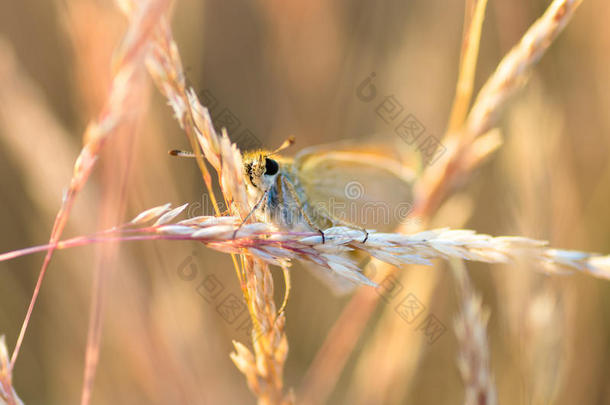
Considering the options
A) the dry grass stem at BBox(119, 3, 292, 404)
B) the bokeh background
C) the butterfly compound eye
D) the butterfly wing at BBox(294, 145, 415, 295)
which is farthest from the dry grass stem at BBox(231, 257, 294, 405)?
the butterfly wing at BBox(294, 145, 415, 295)

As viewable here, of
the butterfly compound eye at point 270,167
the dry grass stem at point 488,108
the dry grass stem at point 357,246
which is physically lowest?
the dry grass stem at point 357,246

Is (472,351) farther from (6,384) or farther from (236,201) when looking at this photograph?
(6,384)

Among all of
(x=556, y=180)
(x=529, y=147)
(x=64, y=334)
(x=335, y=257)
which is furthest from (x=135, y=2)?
(x=64, y=334)

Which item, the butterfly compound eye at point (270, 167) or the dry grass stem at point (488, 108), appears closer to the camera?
the dry grass stem at point (488, 108)

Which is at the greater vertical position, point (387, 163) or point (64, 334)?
point (387, 163)

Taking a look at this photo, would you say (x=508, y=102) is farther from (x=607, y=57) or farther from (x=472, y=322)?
(x=607, y=57)

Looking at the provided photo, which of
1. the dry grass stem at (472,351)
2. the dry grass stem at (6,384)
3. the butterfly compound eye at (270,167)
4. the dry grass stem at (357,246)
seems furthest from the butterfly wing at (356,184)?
the dry grass stem at (6,384)

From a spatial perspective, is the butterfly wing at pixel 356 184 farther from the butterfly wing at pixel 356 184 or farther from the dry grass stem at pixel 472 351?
the dry grass stem at pixel 472 351

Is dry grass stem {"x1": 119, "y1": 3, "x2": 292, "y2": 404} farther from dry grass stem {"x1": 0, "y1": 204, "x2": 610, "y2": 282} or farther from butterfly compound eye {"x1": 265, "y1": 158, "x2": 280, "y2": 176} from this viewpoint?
butterfly compound eye {"x1": 265, "y1": 158, "x2": 280, "y2": 176}
